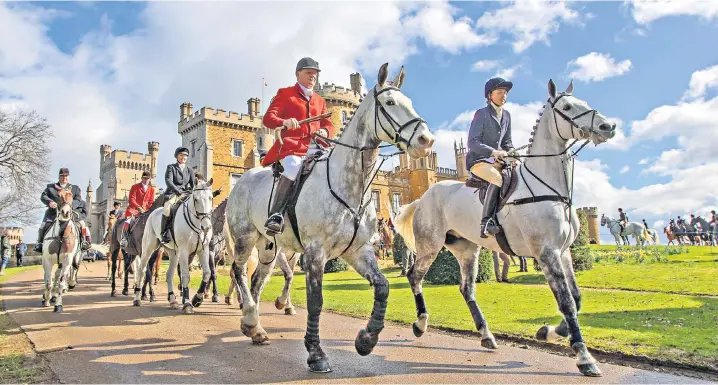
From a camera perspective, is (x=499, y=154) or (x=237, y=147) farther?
(x=237, y=147)

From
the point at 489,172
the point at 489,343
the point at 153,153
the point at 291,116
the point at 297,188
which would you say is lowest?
the point at 489,343

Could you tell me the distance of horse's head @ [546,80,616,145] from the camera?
5.14 m

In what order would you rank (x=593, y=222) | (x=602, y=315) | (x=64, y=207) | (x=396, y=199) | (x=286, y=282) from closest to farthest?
(x=602, y=315), (x=286, y=282), (x=64, y=207), (x=593, y=222), (x=396, y=199)

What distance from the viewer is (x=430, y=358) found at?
5270mm

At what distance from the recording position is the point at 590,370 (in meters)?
4.49

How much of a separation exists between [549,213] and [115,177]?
81.9m

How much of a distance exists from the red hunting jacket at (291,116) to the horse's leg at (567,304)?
3.27 m

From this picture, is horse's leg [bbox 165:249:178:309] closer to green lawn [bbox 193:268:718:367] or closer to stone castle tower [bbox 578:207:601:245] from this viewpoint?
green lawn [bbox 193:268:718:367]

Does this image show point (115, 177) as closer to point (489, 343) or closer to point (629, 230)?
point (629, 230)

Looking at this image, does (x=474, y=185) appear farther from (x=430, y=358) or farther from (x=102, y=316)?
(x=102, y=316)

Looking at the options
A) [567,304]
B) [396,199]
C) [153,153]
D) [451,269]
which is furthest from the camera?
[153,153]

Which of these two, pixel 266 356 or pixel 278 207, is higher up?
pixel 278 207

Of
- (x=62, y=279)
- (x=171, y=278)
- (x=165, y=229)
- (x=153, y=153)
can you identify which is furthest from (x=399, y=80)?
(x=153, y=153)

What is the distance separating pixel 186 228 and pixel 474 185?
623cm
